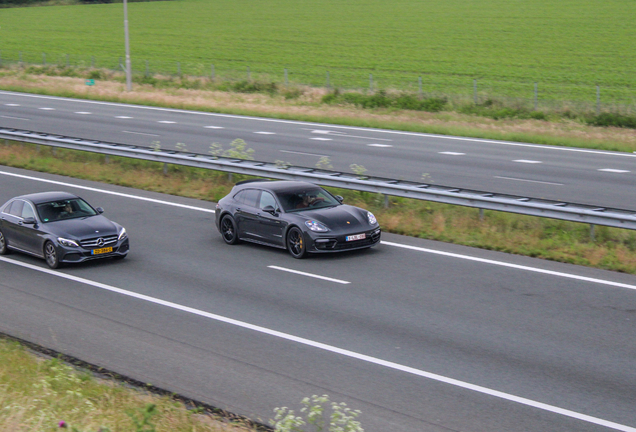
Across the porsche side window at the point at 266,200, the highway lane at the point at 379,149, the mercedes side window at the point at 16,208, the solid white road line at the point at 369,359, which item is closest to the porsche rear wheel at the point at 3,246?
the mercedes side window at the point at 16,208

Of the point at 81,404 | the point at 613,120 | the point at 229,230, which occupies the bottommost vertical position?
the point at 229,230

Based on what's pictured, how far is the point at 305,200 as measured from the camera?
1580 centimetres

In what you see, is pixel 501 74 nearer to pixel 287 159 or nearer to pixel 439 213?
pixel 287 159

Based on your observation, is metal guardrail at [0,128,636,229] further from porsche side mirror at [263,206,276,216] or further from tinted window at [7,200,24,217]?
tinted window at [7,200,24,217]

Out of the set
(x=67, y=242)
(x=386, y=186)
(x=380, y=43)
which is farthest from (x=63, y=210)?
(x=380, y=43)

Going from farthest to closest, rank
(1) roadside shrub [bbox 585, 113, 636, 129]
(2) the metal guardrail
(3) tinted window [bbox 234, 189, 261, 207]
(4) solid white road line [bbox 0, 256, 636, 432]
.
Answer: (1) roadside shrub [bbox 585, 113, 636, 129], (3) tinted window [bbox 234, 189, 261, 207], (2) the metal guardrail, (4) solid white road line [bbox 0, 256, 636, 432]

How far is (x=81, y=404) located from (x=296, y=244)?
7.50 m

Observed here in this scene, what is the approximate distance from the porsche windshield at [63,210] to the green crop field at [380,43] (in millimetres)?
25771

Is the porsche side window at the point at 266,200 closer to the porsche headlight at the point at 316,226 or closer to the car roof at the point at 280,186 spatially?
the car roof at the point at 280,186

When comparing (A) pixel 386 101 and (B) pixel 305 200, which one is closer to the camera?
(B) pixel 305 200

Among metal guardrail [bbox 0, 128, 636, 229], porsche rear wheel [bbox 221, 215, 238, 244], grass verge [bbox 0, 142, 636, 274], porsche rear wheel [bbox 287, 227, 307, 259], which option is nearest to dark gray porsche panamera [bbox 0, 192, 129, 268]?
porsche rear wheel [bbox 221, 215, 238, 244]

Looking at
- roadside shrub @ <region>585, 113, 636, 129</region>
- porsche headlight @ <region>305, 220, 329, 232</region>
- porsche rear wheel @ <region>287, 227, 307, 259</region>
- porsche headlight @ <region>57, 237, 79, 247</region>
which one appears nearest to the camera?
porsche headlight @ <region>57, 237, 79, 247</region>

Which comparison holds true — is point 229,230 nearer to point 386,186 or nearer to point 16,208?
point 386,186

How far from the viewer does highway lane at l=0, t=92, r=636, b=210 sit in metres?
21.9
